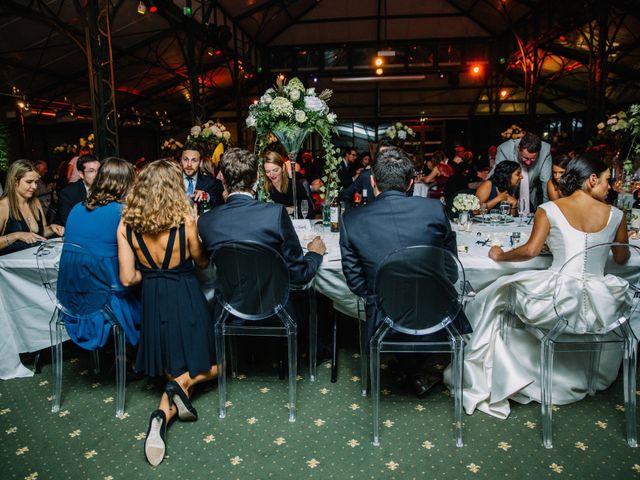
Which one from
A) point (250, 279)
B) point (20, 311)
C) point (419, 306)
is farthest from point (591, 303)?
point (20, 311)

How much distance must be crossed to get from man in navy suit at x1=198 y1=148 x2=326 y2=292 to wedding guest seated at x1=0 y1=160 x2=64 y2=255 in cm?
162

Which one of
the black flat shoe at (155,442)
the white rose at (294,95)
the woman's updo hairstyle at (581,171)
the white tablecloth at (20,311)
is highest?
the white rose at (294,95)

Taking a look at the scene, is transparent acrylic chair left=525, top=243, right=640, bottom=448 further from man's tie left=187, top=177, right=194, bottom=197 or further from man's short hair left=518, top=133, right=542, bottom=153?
man's tie left=187, top=177, right=194, bottom=197

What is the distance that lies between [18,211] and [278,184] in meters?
2.13

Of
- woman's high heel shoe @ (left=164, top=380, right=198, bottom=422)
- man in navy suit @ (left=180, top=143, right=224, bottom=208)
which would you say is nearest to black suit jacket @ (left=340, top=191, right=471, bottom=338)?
woman's high heel shoe @ (left=164, top=380, right=198, bottom=422)

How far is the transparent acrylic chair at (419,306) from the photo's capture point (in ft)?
7.38

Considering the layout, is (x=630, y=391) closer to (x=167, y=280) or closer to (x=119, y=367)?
(x=167, y=280)

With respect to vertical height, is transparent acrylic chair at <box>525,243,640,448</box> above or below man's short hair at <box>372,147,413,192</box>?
below

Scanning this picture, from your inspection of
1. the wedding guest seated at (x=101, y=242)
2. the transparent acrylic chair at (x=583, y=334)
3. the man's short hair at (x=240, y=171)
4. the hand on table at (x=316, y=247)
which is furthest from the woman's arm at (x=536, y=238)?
the wedding guest seated at (x=101, y=242)

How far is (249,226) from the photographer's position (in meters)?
2.59

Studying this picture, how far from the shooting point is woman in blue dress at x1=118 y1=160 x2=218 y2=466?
2.50 m

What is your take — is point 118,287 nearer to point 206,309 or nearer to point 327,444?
point 206,309

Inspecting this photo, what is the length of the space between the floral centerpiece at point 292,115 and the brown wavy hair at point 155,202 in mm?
1312

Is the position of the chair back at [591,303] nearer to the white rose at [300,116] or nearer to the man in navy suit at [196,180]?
the white rose at [300,116]
